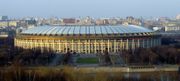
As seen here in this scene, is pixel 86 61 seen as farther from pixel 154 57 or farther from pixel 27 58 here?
pixel 154 57

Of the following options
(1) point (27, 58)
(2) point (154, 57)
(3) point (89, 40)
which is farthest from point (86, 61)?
(3) point (89, 40)

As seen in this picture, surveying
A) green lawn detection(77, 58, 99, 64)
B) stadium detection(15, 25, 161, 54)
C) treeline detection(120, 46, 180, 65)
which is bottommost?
green lawn detection(77, 58, 99, 64)

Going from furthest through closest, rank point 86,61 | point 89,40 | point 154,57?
point 89,40, point 86,61, point 154,57

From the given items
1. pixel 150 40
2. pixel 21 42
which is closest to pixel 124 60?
pixel 150 40

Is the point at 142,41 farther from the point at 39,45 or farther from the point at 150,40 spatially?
the point at 39,45

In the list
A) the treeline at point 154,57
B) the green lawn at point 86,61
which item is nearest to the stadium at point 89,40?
the green lawn at point 86,61

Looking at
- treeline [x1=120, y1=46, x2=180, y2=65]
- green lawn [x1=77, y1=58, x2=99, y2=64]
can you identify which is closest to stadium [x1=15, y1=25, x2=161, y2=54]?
green lawn [x1=77, y1=58, x2=99, y2=64]

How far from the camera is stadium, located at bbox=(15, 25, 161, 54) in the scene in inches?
1797

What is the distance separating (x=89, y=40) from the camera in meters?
45.7

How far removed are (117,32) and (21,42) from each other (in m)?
9.41

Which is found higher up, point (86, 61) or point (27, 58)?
point (27, 58)

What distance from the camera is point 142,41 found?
1844 inches

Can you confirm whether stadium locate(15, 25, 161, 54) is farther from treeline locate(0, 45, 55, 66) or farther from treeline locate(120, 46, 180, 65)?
treeline locate(120, 46, 180, 65)

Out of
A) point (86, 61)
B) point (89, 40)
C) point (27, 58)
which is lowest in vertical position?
point (86, 61)
